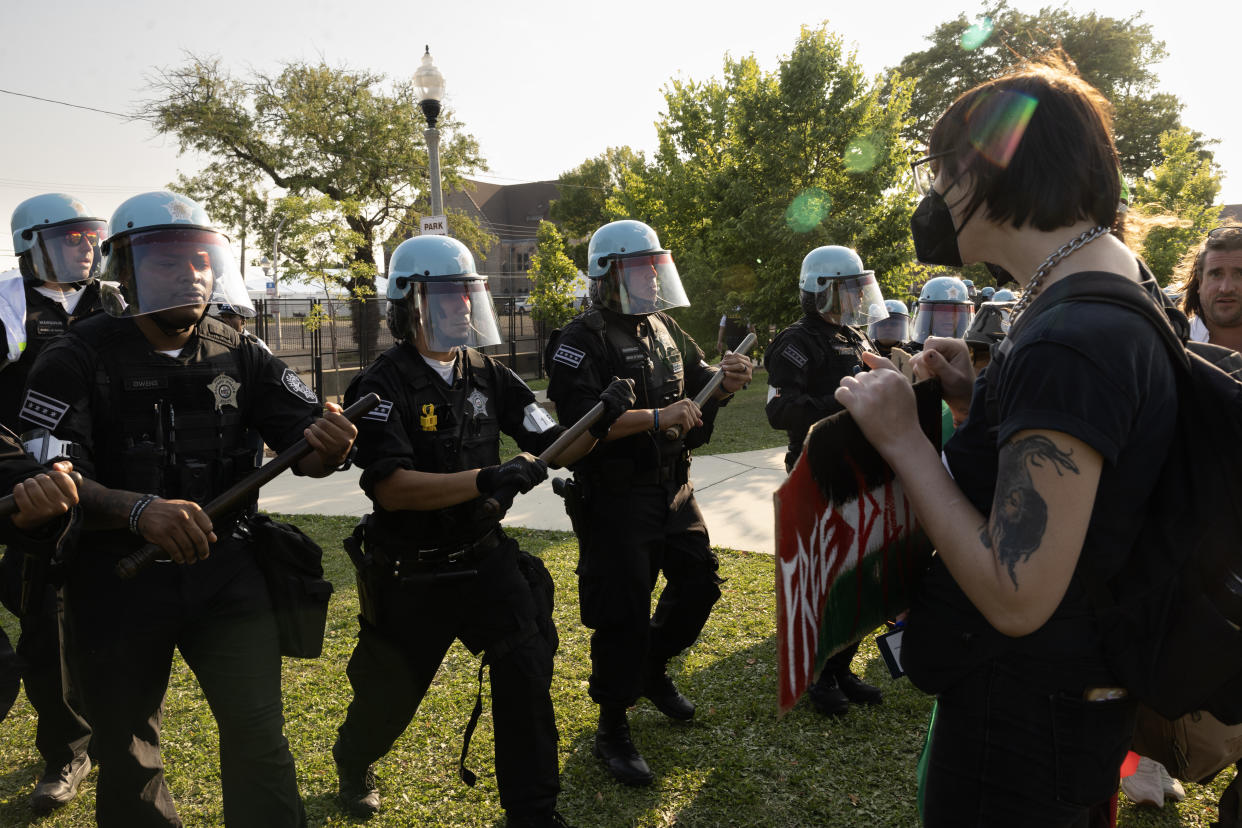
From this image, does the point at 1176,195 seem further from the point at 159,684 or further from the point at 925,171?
the point at 159,684

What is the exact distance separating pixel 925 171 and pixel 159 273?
7.71ft

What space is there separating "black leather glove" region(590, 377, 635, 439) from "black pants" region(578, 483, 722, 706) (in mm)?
542

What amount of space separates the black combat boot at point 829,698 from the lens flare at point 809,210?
47.8 ft

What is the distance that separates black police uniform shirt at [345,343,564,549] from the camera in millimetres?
3014

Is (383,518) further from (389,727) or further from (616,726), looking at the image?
(616,726)

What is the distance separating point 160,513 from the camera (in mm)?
2381

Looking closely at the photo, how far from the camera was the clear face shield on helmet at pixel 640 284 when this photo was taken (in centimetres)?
404

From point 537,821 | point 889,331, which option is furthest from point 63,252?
point 889,331

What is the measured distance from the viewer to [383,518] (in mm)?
3193

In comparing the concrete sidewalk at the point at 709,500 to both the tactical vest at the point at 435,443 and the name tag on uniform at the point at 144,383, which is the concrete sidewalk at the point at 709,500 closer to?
the tactical vest at the point at 435,443

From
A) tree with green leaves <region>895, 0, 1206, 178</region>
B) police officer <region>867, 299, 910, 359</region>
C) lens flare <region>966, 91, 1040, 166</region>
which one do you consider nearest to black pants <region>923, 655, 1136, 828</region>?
lens flare <region>966, 91, 1040, 166</region>

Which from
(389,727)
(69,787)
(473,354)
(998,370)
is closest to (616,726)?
(389,727)

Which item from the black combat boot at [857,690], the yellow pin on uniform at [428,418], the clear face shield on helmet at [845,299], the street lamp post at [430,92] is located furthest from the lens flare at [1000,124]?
the street lamp post at [430,92]

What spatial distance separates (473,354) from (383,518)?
0.77 metres
